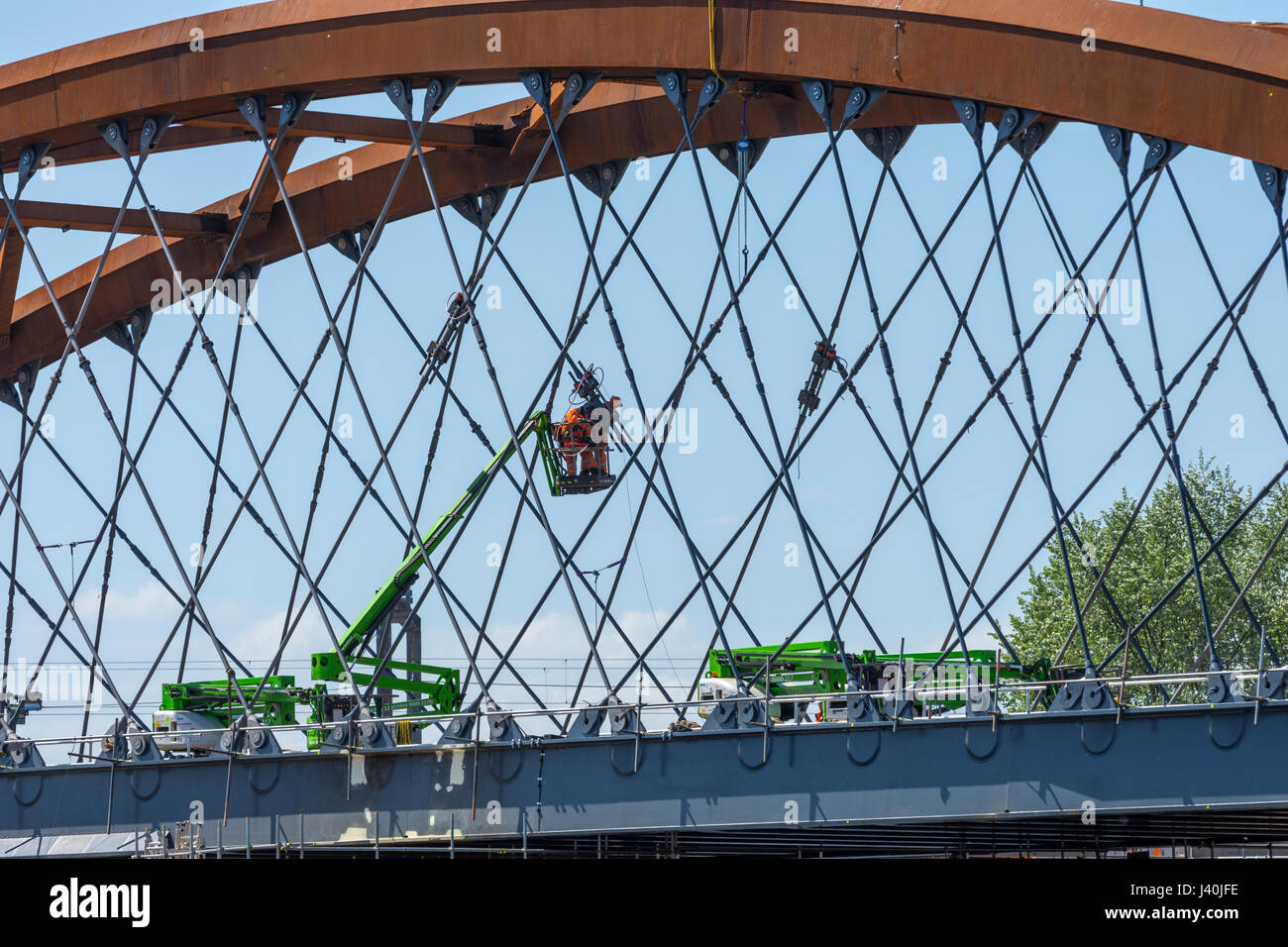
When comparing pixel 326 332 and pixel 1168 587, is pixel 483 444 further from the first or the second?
pixel 1168 587

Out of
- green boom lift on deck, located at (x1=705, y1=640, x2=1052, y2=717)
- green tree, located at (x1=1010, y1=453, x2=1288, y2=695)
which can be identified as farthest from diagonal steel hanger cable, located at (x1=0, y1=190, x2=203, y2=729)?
green tree, located at (x1=1010, y1=453, x2=1288, y2=695)

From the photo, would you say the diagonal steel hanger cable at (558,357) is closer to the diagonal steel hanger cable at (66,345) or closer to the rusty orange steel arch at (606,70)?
the rusty orange steel arch at (606,70)

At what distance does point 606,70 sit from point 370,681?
11.0 meters

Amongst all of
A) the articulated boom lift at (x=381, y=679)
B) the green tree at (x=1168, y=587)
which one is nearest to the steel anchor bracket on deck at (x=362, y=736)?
the articulated boom lift at (x=381, y=679)

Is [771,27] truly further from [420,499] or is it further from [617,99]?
[420,499]

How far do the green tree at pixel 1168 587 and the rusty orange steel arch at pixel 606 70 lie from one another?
2987 cm

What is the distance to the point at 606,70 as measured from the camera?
1158 inches
